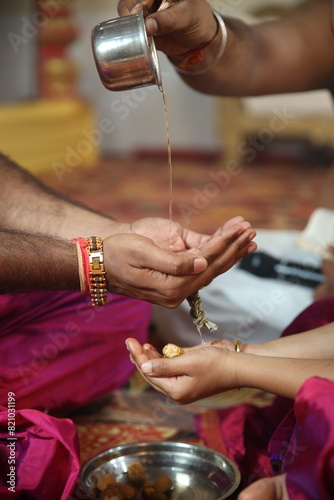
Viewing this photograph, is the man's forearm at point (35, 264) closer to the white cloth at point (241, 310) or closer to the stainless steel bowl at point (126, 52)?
the stainless steel bowl at point (126, 52)

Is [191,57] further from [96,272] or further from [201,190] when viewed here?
[201,190]

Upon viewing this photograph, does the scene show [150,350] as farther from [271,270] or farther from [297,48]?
[297,48]

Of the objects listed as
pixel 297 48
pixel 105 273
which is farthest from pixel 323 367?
pixel 297 48

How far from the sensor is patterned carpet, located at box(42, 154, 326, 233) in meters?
3.60

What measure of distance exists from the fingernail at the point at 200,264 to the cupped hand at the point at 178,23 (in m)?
0.44

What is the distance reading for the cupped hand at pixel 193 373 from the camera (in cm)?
110

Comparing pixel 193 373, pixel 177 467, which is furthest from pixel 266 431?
pixel 193 373

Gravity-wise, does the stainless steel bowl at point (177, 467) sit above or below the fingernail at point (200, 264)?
below

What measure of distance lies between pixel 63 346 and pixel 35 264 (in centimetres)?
37

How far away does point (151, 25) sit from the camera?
128cm

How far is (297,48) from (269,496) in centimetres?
133

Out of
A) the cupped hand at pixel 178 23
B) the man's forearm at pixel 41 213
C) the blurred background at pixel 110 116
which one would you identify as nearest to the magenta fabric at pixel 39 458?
the man's forearm at pixel 41 213

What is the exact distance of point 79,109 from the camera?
18.1 ft

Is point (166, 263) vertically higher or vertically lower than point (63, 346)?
higher
